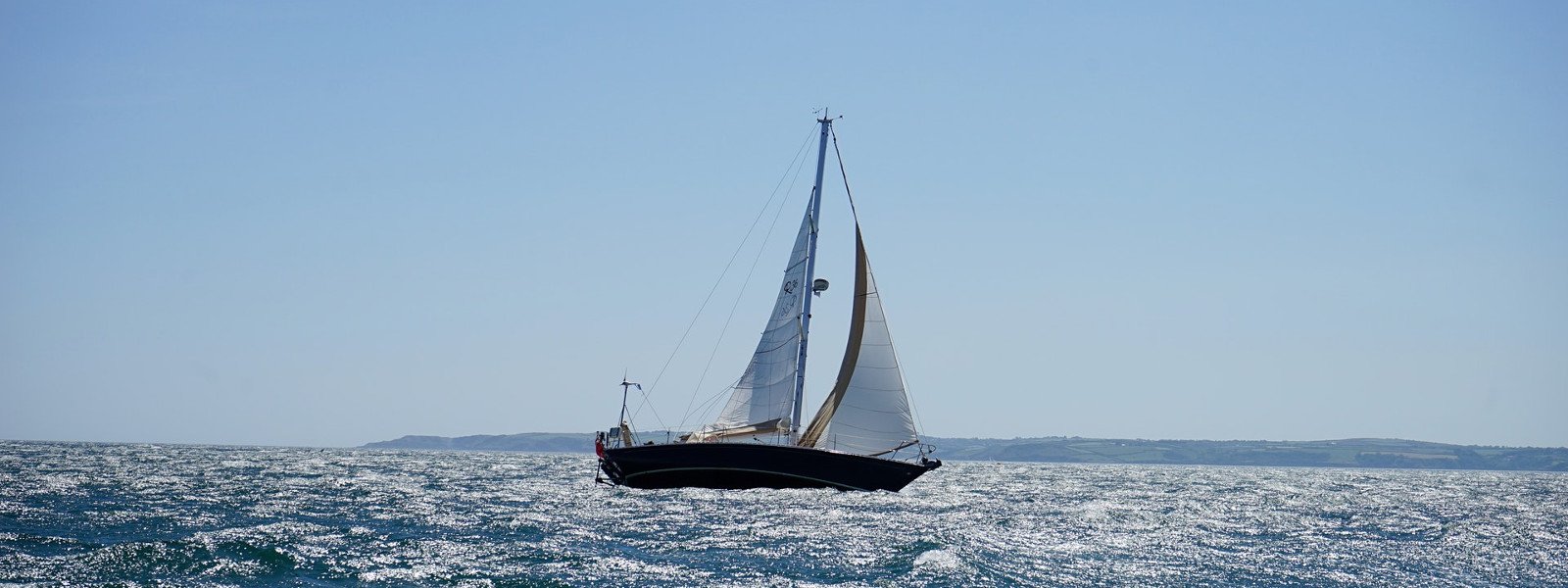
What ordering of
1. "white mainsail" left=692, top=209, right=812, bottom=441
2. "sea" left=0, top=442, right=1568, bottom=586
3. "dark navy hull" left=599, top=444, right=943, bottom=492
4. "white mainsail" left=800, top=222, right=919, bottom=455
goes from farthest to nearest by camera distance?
"white mainsail" left=692, top=209, right=812, bottom=441 < "white mainsail" left=800, top=222, right=919, bottom=455 < "dark navy hull" left=599, top=444, right=943, bottom=492 < "sea" left=0, top=442, right=1568, bottom=586

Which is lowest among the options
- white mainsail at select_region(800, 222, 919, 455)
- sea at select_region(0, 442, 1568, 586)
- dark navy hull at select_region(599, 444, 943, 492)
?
sea at select_region(0, 442, 1568, 586)

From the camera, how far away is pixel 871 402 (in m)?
45.4

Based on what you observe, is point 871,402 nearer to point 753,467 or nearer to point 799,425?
point 799,425

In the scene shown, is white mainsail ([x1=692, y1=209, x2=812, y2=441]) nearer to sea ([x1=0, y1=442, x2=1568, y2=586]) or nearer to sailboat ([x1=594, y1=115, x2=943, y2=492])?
sailboat ([x1=594, y1=115, x2=943, y2=492])

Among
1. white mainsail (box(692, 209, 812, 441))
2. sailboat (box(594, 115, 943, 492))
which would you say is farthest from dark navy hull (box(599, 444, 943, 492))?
white mainsail (box(692, 209, 812, 441))

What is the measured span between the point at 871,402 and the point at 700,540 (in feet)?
58.5

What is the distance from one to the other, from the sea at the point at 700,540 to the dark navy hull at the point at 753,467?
64cm

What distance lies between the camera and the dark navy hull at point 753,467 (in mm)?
43094

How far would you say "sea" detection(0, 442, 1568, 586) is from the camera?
73.2 feet

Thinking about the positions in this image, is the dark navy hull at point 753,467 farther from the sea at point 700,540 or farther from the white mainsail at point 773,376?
the white mainsail at point 773,376

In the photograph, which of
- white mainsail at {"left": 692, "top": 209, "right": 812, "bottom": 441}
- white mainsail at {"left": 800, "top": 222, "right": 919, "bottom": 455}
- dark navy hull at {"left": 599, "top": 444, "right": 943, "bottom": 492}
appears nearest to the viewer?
dark navy hull at {"left": 599, "top": 444, "right": 943, "bottom": 492}

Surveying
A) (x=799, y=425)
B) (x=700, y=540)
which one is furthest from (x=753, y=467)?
(x=700, y=540)

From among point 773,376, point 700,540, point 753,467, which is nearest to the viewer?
point 700,540

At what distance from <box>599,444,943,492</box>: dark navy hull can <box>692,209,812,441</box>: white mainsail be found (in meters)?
2.40
